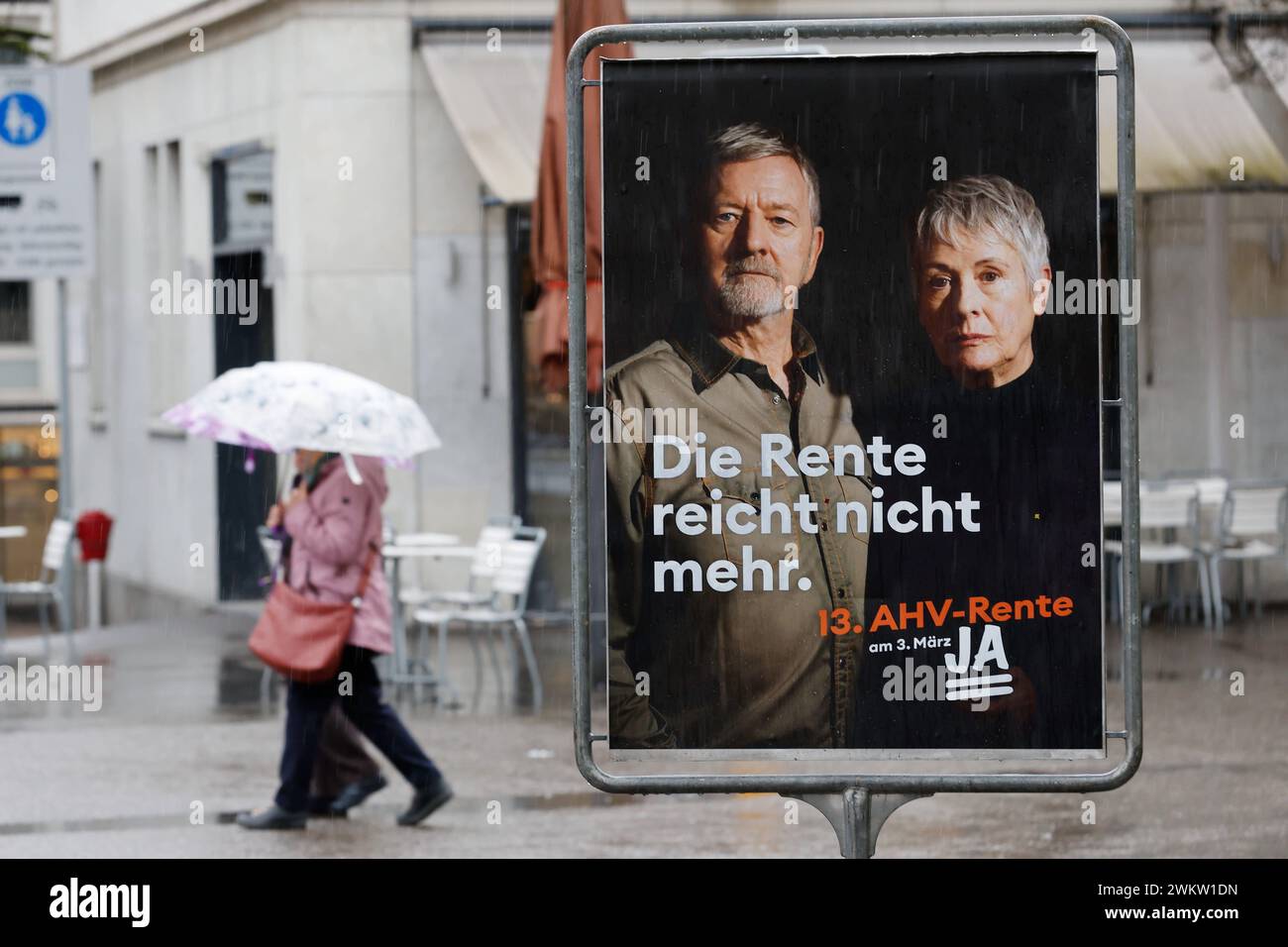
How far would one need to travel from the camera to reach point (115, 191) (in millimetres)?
19000

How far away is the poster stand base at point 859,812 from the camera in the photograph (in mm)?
4086

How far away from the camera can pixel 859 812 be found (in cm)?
409

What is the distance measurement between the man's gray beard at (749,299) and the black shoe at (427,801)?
4758 mm

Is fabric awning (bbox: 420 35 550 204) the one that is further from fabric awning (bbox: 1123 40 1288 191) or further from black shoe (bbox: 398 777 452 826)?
black shoe (bbox: 398 777 452 826)

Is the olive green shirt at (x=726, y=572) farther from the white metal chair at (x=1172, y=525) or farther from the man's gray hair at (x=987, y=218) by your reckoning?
the white metal chair at (x=1172, y=525)

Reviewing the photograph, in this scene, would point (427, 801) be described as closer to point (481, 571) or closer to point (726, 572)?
point (481, 571)

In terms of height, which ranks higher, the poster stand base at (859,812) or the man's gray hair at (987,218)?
the man's gray hair at (987,218)

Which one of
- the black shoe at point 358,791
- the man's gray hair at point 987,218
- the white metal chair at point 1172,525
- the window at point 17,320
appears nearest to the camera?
the man's gray hair at point 987,218

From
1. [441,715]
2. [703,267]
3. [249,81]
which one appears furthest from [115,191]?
[703,267]

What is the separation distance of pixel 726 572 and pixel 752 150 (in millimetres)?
851

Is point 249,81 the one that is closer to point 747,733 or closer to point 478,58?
point 478,58

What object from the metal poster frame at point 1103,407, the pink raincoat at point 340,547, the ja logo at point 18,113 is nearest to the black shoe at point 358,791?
the pink raincoat at point 340,547

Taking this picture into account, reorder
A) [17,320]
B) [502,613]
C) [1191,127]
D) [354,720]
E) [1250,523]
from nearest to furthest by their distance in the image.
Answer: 1. [354,720]
2. [502,613]
3. [1250,523]
4. [1191,127]
5. [17,320]

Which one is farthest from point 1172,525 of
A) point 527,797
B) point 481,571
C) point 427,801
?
point 427,801
